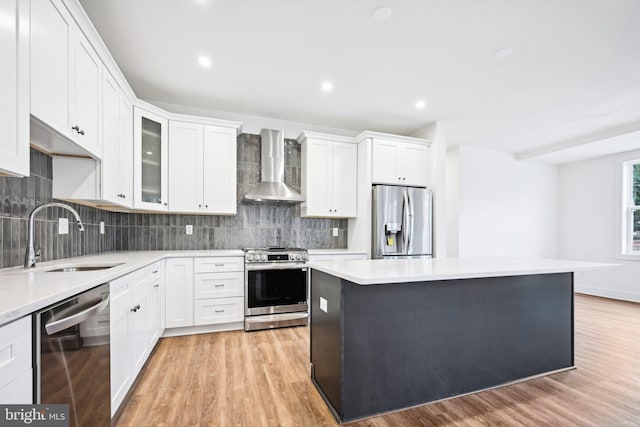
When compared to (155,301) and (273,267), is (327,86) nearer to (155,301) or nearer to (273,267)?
(273,267)

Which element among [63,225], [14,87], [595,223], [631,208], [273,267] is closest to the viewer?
[14,87]

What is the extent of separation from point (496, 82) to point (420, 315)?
255 cm

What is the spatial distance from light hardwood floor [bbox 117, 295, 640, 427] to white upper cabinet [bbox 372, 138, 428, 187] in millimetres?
2383

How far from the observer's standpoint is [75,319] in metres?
1.22

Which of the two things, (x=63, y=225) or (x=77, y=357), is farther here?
(x=63, y=225)

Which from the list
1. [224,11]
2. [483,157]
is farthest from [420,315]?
[483,157]

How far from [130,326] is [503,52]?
351 centimetres

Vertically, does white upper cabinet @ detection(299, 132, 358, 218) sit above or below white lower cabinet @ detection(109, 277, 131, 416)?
above

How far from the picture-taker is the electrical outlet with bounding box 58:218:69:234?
7.21 feet

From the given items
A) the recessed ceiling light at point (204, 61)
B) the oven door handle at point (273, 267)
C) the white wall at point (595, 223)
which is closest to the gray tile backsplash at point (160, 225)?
the oven door handle at point (273, 267)

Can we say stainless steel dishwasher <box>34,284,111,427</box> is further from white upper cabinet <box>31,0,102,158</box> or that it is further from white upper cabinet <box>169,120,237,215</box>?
white upper cabinet <box>169,120,237,215</box>

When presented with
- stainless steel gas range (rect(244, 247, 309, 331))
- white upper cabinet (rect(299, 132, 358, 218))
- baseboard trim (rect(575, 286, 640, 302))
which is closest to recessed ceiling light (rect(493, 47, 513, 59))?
white upper cabinet (rect(299, 132, 358, 218))

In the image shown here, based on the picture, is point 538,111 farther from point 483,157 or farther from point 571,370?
point 571,370

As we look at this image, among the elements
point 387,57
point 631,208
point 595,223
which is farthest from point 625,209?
point 387,57
